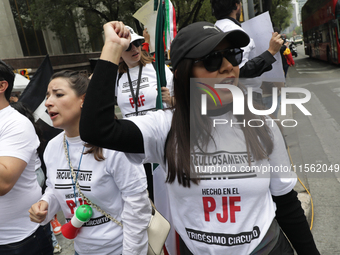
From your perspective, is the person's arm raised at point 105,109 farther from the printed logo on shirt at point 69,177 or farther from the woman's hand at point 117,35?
the printed logo on shirt at point 69,177

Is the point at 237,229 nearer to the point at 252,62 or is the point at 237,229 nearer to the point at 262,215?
the point at 262,215

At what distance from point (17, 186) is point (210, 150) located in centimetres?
146

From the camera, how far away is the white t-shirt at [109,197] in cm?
173

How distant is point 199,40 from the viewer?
1248mm

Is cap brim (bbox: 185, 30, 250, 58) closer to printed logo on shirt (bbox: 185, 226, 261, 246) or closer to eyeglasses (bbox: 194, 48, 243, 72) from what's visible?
eyeglasses (bbox: 194, 48, 243, 72)

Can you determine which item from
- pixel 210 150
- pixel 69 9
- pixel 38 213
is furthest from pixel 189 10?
pixel 210 150

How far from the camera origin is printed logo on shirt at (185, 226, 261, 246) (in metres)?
1.31

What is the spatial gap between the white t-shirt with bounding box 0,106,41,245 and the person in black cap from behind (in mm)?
1053

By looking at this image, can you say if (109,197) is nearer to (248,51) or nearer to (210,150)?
(210,150)

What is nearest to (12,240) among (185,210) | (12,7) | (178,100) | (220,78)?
(185,210)

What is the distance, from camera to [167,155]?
134 centimetres

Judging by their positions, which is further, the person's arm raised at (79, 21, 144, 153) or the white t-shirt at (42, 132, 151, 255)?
the white t-shirt at (42, 132, 151, 255)

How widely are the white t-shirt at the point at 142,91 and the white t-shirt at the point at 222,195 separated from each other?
6.25ft

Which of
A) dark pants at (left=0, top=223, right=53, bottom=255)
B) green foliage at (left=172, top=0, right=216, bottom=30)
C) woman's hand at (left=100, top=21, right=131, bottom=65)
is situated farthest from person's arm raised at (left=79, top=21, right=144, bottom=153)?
green foliage at (left=172, top=0, right=216, bottom=30)
